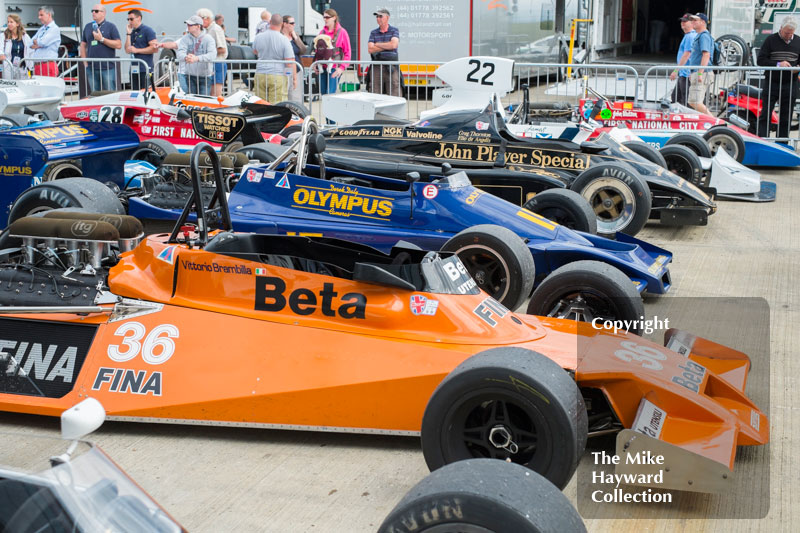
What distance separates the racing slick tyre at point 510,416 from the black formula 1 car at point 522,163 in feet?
16.8

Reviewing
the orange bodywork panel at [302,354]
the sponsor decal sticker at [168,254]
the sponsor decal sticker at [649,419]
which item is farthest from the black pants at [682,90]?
the sponsor decal sticker at [649,419]

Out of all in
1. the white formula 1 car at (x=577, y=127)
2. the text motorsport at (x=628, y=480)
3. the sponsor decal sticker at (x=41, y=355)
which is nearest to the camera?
the text motorsport at (x=628, y=480)

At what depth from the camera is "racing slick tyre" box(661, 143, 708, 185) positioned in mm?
11570

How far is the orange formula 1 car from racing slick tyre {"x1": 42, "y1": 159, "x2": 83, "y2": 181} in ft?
14.5

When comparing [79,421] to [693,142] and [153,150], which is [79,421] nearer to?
[153,150]

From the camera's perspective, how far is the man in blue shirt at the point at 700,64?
49.9 feet

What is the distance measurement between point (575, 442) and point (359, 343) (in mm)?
1345

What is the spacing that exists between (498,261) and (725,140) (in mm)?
7958

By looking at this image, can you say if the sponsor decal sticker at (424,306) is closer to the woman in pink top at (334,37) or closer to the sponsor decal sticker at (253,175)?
the sponsor decal sticker at (253,175)

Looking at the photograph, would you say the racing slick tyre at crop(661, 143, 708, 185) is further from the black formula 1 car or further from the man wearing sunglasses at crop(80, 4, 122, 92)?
the man wearing sunglasses at crop(80, 4, 122, 92)

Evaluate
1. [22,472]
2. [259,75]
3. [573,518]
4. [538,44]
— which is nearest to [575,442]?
[573,518]

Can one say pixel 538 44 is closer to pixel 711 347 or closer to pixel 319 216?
pixel 319 216

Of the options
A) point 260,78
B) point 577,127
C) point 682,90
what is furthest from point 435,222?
point 260,78

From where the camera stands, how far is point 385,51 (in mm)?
17234
